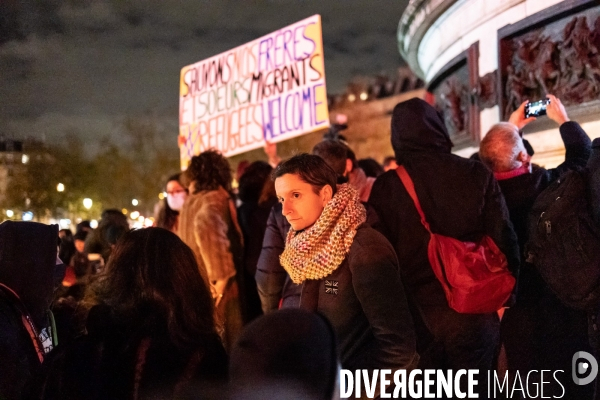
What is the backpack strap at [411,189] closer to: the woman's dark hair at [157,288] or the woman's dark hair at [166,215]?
the woman's dark hair at [157,288]

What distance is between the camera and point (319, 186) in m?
2.76

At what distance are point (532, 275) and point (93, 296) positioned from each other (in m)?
2.93

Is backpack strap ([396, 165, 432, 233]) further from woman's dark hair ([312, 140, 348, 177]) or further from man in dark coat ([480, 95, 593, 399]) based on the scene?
woman's dark hair ([312, 140, 348, 177])

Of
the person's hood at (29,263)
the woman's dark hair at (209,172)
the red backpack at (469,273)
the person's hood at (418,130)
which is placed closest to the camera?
the person's hood at (29,263)

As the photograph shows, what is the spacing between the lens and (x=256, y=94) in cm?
843

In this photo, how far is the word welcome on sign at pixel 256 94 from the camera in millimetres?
7781

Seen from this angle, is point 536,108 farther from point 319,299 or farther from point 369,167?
point 319,299

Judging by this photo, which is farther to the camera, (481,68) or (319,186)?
(481,68)

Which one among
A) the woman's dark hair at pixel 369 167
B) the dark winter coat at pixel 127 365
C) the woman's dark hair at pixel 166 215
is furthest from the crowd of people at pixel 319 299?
the woman's dark hair at pixel 369 167

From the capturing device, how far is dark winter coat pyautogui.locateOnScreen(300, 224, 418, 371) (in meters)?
2.41

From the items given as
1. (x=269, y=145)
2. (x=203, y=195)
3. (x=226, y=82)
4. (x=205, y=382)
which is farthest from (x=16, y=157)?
(x=205, y=382)

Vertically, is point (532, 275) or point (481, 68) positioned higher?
point (481, 68)

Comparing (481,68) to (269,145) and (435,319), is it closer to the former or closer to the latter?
(269,145)

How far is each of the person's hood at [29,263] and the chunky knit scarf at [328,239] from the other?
1151 mm
